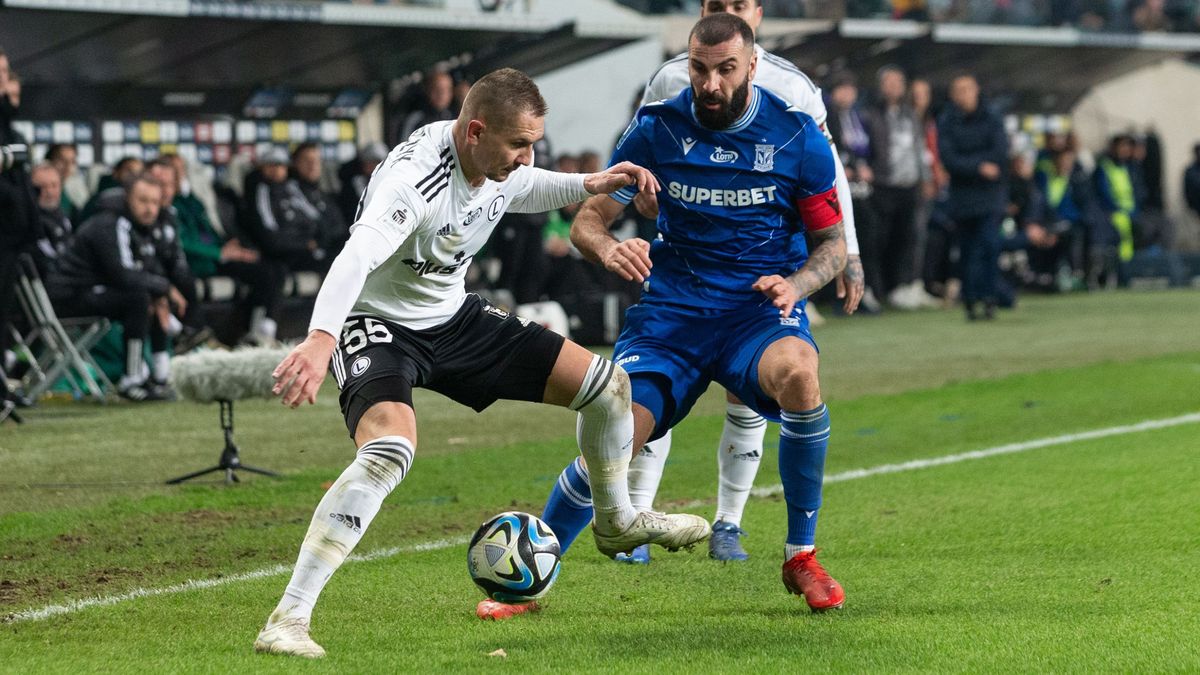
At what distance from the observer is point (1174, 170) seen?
96.4 ft

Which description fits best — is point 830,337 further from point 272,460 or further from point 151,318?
point 272,460

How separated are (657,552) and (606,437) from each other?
4.47 ft

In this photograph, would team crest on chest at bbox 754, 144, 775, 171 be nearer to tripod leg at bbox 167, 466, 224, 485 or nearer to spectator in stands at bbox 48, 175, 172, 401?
tripod leg at bbox 167, 466, 224, 485

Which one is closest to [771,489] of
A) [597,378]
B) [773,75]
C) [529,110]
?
[773,75]

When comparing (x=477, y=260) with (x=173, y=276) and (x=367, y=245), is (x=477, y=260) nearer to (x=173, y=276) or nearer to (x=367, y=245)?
(x=173, y=276)

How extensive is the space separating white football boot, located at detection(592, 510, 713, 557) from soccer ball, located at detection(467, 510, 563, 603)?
0.64 feet

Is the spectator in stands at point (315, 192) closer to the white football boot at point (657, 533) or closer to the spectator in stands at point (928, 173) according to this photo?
the spectator in stands at point (928, 173)

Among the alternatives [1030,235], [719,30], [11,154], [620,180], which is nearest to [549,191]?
[620,180]

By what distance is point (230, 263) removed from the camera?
14609 millimetres

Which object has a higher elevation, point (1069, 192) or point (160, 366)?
point (160, 366)

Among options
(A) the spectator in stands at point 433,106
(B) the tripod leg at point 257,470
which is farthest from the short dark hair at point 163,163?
(B) the tripod leg at point 257,470

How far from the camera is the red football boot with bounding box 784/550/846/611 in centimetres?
555

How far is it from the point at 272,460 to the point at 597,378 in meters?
4.29

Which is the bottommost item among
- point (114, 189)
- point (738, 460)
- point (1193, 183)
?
point (1193, 183)
